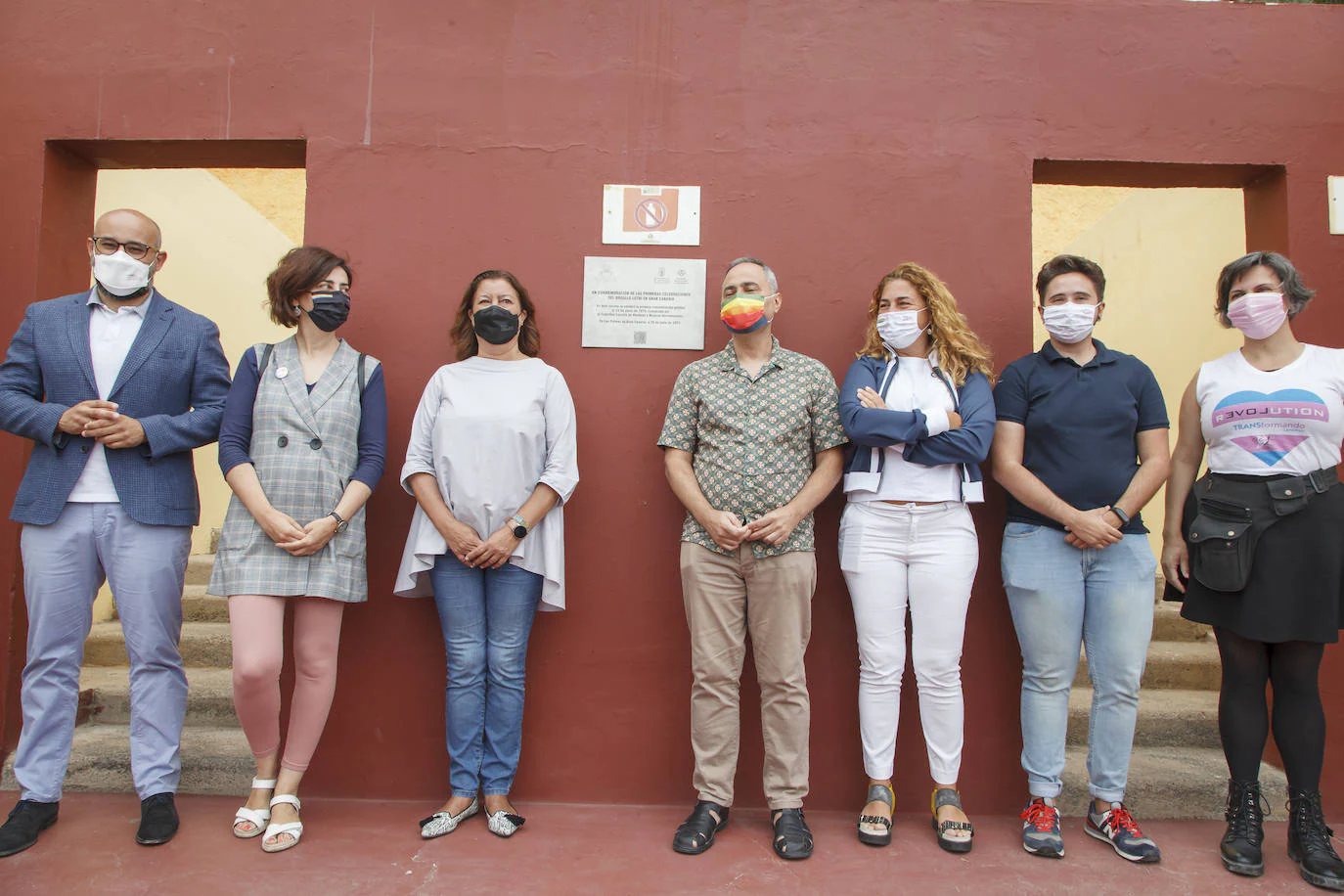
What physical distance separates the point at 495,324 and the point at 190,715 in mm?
2259

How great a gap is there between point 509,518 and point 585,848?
43.9 inches

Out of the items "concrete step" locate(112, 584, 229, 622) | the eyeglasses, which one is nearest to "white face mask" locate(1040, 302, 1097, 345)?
the eyeglasses

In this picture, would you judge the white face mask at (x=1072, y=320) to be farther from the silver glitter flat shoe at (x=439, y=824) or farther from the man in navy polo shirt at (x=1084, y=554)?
the silver glitter flat shoe at (x=439, y=824)

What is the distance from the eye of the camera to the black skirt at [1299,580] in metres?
2.58

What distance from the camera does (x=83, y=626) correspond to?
2781 mm

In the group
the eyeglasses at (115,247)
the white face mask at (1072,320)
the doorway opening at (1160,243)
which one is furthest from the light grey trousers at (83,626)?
the doorway opening at (1160,243)

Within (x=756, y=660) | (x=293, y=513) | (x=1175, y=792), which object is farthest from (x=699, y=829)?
(x=1175, y=792)

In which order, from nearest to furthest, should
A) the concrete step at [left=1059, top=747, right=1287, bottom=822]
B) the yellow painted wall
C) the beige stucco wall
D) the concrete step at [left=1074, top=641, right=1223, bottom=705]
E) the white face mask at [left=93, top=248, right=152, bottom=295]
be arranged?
the white face mask at [left=93, top=248, right=152, bottom=295], the concrete step at [left=1059, top=747, right=1287, bottom=822], the concrete step at [left=1074, top=641, right=1223, bottom=705], the yellow painted wall, the beige stucco wall

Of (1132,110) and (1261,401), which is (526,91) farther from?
(1261,401)

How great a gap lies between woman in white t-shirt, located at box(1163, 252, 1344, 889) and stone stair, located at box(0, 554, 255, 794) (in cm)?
346

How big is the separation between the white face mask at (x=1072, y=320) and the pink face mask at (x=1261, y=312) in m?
0.44

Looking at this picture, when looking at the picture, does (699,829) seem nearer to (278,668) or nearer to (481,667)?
(481,667)

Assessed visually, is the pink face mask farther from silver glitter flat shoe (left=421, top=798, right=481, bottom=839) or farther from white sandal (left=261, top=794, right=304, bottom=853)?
white sandal (left=261, top=794, right=304, bottom=853)

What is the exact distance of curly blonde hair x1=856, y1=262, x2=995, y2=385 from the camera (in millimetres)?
2959
